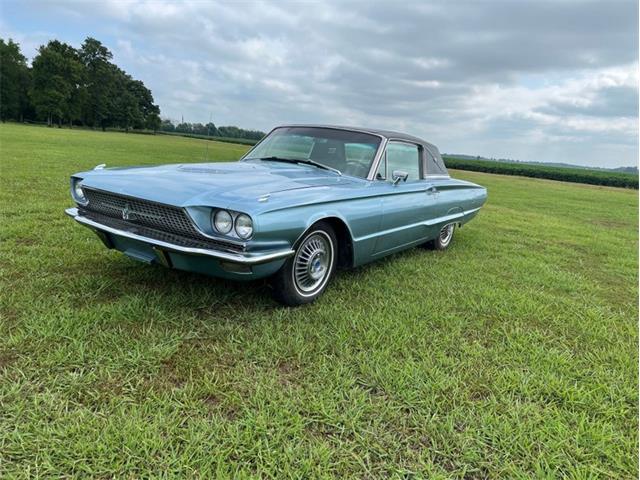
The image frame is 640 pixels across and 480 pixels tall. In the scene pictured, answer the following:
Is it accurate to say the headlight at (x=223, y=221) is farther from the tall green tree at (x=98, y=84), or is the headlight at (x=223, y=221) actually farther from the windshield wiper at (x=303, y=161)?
the tall green tree at (x=98, y=84)

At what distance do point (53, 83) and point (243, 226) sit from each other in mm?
65163

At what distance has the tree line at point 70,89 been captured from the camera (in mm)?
54688

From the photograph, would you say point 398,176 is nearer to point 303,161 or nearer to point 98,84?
point 303,161

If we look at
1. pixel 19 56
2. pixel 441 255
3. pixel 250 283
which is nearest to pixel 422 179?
pixel 441 255

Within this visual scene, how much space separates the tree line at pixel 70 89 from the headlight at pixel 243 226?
209ft

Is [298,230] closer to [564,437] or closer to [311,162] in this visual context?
[311,162]

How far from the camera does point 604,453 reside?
1.94 meters

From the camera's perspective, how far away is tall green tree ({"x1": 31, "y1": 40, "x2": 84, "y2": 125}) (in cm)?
5425

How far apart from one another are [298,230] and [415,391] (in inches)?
47.7

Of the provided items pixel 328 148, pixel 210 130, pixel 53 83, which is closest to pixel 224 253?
pixel 328 148

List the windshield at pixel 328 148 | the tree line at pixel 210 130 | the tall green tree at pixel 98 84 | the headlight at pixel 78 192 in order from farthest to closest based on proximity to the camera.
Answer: the tall green tree at pixel 98 84 → the tree line at pixel 210 130 → the windshield at pixel 328 148 → the headlight at pixel 78 192

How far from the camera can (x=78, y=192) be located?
334 centimetres

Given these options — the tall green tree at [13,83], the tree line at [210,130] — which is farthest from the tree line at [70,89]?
the tree line at [210,130]

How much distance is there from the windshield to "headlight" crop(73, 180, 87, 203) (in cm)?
162
